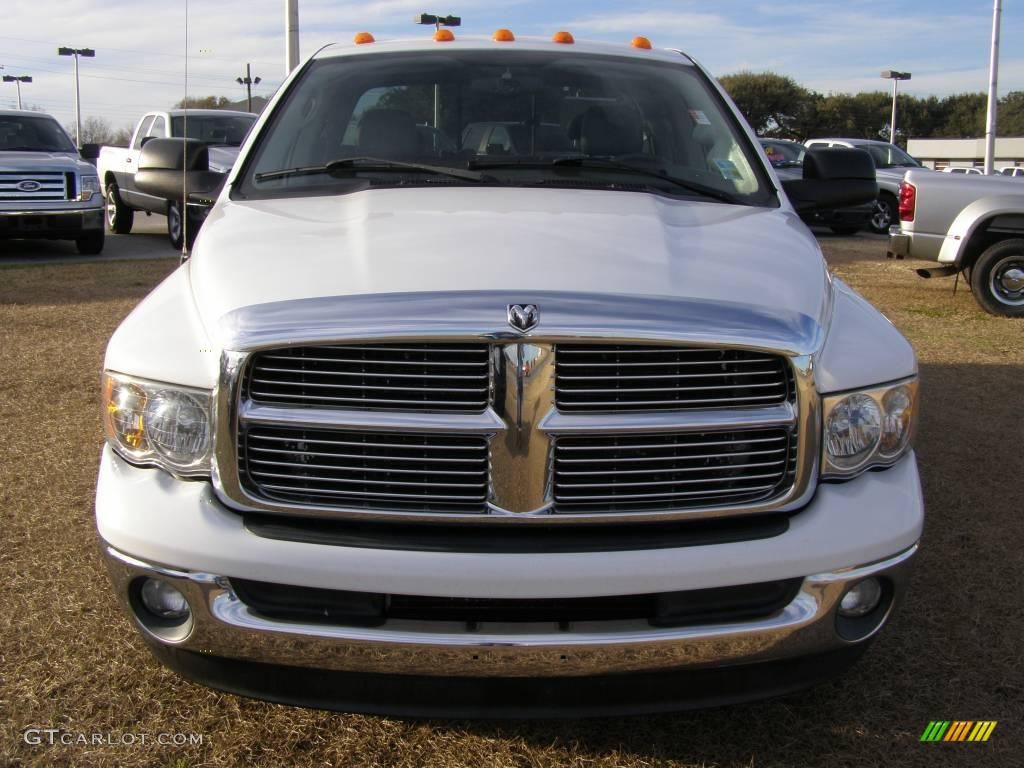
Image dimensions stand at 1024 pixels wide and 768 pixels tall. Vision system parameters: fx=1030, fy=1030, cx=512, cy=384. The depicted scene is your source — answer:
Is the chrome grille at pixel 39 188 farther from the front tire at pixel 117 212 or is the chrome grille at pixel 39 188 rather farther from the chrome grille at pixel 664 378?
the chrome grille at pixel 664 378

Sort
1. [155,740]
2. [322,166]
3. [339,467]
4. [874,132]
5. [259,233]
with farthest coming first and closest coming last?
[874,132] → [322,166] → [259,233] → [155,740] → [339,467]

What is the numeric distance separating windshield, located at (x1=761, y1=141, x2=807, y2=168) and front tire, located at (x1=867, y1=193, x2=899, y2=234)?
5.26ft

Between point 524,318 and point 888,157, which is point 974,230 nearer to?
point 524,318

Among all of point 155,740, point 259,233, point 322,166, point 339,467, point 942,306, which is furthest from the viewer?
point 942,306

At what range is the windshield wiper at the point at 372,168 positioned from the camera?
3.35 metres

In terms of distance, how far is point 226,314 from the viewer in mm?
2320

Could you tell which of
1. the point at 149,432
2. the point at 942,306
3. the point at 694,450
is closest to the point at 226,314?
the point at 149,432

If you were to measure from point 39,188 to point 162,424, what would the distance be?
1159 centimetres

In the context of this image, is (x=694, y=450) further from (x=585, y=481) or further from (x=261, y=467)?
(x=261, y=467)

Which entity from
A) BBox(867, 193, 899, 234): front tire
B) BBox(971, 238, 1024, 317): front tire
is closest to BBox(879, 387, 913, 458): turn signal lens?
BBox(971, 238, 1024, 317): front tire

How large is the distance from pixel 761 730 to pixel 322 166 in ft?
7.28

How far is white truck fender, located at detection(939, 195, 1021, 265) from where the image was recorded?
9523mm

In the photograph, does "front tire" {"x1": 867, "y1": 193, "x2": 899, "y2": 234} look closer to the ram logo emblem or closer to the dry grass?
the dry grass

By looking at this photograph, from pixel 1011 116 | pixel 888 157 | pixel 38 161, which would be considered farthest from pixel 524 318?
pixel 1011 116
